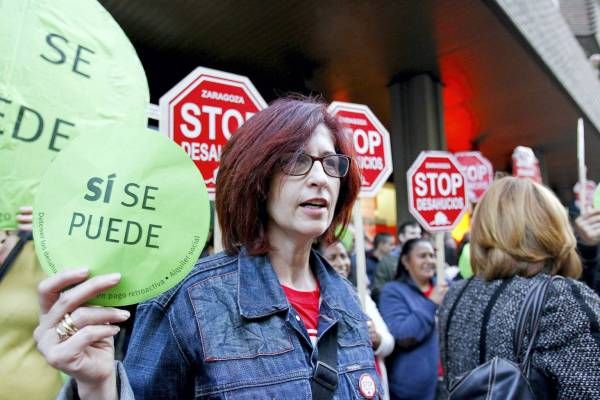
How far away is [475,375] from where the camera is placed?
1.70 metres

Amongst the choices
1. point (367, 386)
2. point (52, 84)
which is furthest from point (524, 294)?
point (52, 84)

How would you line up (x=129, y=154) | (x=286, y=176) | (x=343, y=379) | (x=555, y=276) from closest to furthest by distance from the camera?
(x=129, y=154)
(x=343, y=379)
(x=286, y=176)
(x=555, y=276)

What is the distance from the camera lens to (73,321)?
2.89 ft

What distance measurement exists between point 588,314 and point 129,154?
157 centimetres

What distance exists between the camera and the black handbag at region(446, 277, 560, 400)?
161cm

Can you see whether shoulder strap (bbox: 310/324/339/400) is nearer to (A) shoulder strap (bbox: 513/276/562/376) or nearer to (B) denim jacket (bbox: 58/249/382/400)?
(B) denim jacket (bbox: 58/249/382/400)

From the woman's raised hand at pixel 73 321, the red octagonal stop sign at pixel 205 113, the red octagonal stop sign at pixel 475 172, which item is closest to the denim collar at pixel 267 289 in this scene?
the woman's raised hand at pixel 73 321

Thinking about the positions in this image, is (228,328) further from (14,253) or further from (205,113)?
(205,113)

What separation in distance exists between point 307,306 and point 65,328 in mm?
765

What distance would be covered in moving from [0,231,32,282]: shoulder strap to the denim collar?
0.57 m

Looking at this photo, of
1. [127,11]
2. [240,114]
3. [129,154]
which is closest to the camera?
[129,154]

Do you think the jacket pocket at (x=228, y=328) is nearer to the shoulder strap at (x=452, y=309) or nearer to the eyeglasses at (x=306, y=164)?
the eyeglasses at (x=306, y=164)

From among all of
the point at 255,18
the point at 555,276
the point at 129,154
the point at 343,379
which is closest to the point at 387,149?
the point at 555,276

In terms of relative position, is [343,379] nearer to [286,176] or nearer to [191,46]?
[286,176]
